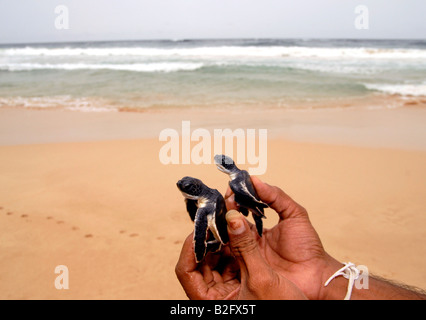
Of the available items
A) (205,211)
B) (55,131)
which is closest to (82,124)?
(55,131)

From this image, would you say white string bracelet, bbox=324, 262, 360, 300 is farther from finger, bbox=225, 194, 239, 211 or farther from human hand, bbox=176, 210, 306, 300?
finger, bbox=225, 194, 239, 211

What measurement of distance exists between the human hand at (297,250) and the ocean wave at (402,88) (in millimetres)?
11371

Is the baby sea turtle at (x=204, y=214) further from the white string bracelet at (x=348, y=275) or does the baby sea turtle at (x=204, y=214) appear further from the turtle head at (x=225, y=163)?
the white string bracelet at (x=348, y=275)

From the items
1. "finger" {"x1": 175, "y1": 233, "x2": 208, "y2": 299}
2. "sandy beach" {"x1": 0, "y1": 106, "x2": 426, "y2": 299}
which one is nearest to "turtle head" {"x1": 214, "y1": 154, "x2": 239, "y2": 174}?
"finger" {"x1": 175, "y1": 233, "x2": 208, "y2": 299}

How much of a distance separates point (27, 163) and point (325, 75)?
47.1 feet

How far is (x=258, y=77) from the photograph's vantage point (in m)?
15.7

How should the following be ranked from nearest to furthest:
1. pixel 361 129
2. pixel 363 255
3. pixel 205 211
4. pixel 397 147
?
pixel 205 211 → pixel 363 255 → pixel 397 147 → pixel 361 129

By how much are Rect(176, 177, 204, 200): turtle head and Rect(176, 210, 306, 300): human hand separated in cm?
22

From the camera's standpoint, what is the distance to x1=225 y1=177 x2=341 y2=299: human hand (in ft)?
7.07

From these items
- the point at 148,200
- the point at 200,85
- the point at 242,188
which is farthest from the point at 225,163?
the point at 200,85

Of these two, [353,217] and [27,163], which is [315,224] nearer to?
[353,217]

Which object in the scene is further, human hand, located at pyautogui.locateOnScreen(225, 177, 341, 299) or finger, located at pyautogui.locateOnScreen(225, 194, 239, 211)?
finger, located at pyautogui.locateOnScreen(225, 194, 239, 211)

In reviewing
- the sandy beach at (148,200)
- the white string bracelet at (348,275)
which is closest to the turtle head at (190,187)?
the white string bracelet at (348,275)

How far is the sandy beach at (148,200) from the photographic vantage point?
3246 millimetres
